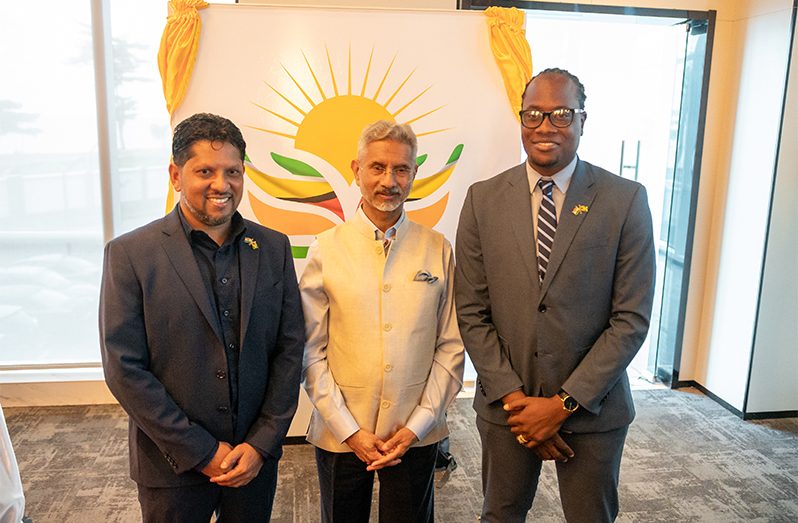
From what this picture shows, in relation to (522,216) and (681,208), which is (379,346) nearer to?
(522,216)

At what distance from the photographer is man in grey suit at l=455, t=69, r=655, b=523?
5.87ft

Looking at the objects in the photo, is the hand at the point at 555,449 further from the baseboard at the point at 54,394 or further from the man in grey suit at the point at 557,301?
the baseboard at the point at 54,394

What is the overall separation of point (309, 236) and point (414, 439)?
4.95 feet

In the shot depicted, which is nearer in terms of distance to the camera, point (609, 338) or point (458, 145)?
point (609, 338)

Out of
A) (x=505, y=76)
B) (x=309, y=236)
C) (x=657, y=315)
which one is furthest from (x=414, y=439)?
(x=657, y=315)

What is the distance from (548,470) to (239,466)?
78.0 inches

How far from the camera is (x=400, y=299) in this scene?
182cm

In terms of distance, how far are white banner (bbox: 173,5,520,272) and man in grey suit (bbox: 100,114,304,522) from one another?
1341mm

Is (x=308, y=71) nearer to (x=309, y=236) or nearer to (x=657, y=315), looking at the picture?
(x=309, y=236)

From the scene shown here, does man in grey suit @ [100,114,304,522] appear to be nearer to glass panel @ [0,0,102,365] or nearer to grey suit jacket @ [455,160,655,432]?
grey suit jacket @ [455,160,655,432]

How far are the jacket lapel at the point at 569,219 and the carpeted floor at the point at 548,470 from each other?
4.75 feet

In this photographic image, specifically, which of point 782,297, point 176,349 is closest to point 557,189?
point 176,349

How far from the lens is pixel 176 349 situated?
1582 mm

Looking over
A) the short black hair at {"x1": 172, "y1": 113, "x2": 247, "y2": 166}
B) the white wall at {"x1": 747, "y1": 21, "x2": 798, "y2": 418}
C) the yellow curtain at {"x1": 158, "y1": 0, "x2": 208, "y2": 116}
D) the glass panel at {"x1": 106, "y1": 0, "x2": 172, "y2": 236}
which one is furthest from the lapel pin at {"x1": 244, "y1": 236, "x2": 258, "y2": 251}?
the white wall at {"x1": 747, "y1": 21, "x2": 798, "y2": 418}
